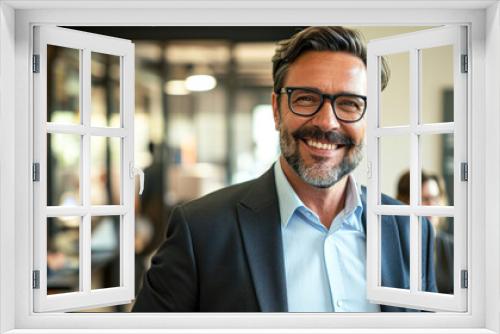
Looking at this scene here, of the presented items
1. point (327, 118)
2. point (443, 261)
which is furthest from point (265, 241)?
point (443, 261)

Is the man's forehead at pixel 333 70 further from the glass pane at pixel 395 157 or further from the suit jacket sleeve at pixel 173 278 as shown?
the glass pane at pixel 395 157

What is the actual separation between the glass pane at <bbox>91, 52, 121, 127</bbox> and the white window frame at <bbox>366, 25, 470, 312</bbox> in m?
3.45

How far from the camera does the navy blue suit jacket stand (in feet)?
9.93

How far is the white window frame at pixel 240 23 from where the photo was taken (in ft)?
7.64

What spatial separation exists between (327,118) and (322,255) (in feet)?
2.43

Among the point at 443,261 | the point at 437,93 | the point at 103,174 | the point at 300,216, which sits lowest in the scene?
the point at 443,261

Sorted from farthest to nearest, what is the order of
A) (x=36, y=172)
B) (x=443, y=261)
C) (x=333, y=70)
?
(x=443, y=261) → (x=333, y=70) → (x=36, y=172)

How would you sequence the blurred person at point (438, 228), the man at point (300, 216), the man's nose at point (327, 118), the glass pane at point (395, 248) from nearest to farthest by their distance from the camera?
the glass pane at point (395, 248) → the man at point (300, 216) → the man's nose at point (327, 118) → the blurred person at point (438, 228)

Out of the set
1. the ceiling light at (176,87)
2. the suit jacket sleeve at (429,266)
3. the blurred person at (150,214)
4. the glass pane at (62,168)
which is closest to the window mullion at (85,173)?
the suit jacket sleeve at (429,266)

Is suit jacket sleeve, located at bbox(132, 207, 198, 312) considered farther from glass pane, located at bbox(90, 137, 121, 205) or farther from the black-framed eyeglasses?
glass pane, located at bbox(90, 137, 121, 205)

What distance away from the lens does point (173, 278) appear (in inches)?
127

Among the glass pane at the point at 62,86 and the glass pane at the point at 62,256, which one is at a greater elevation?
the glass pane at the point at 62,86

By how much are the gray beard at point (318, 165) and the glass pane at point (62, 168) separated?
2676 millimetres

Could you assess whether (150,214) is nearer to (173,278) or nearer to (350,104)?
(173,278)
